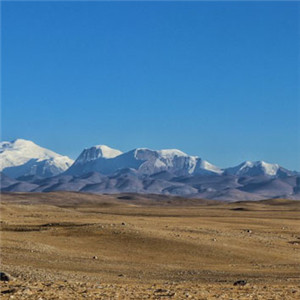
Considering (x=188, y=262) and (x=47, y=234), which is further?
(x=47, y=234)

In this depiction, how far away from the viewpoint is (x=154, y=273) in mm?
28391

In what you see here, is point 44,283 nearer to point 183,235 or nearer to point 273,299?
point 273,299

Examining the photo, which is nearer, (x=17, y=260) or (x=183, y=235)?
(x=17, y=260)

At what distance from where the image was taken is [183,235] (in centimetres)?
4294

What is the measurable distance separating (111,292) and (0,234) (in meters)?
23.8

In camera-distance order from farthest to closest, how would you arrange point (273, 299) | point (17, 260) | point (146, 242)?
point (146, 242) < point (17, 260) < point (273, 299)

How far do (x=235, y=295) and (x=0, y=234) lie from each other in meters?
25.1

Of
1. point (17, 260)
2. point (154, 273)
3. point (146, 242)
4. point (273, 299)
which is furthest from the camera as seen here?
point (146, 242)

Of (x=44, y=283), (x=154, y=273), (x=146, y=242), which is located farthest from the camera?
(x=146, y=242)

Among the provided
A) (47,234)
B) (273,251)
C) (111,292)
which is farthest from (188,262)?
(111,292)

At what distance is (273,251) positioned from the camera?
38656 mm

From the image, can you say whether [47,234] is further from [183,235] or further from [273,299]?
[273,299]

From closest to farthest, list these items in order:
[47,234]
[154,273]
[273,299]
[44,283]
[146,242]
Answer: [273,299], [44,283], [154,273], [146,242], [47,234]

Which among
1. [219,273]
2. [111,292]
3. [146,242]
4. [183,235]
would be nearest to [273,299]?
[111,292]
